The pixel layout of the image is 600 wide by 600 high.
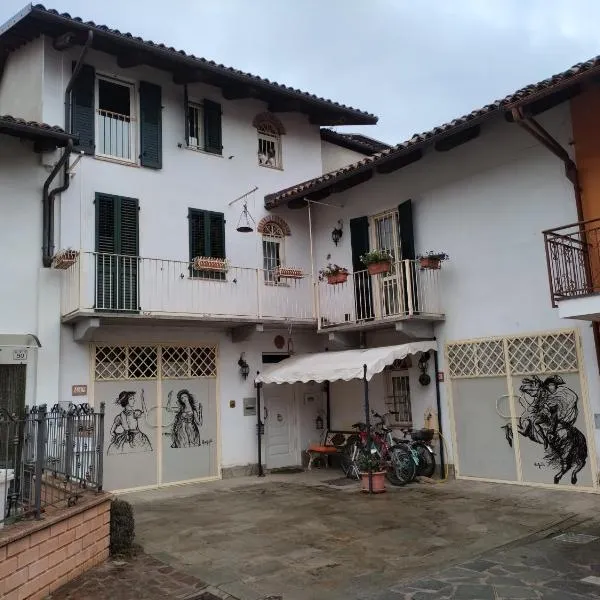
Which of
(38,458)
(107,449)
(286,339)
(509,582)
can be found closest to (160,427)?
(107,449)

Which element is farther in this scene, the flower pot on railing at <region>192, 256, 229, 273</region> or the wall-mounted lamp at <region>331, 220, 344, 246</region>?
the wall-mounted lamp at <region>331, 220, 344, 246</region>

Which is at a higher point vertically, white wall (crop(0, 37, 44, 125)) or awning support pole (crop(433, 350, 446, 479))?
white wall (crop(0, 37, 44, 125))

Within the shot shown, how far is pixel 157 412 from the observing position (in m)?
12.1

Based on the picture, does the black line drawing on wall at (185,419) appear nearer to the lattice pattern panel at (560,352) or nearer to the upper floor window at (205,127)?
the upper floor window at (205,127)

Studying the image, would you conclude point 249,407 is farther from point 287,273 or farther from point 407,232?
point 407,232

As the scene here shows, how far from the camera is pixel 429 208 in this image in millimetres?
12234

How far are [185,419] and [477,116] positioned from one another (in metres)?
8.01

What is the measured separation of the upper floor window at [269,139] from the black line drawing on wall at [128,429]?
21.2 feet

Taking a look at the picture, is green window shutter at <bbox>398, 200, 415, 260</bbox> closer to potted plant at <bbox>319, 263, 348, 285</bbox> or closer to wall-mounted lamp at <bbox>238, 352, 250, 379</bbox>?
potted plant at <bbox>319, 263, 348, 285</bbox>

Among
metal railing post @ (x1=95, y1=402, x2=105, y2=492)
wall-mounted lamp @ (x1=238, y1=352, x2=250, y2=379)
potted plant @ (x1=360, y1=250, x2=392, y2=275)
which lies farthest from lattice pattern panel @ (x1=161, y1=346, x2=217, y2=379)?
metal railing post @ (x1=95, y1=402, x2=105, y2=492)

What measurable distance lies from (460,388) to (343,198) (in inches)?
210

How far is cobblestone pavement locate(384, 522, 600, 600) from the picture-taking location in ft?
17.6

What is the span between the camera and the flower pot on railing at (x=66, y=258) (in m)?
10.5

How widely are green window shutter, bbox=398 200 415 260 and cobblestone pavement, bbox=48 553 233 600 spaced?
7.91 metres
